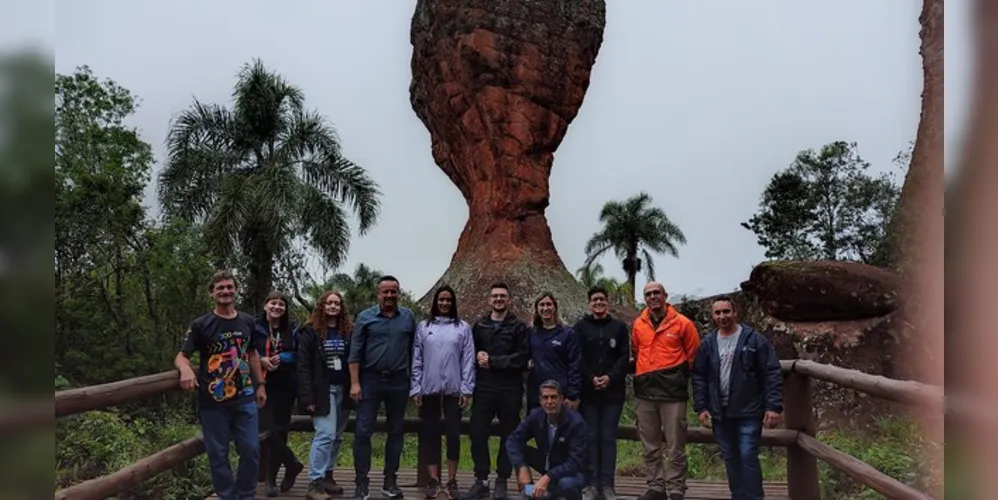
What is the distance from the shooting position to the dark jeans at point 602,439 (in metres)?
5.41

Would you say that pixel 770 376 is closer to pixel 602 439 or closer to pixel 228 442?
pixel 602 439

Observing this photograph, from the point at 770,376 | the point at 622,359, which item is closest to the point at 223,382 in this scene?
the point at 622,359

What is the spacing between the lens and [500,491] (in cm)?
545

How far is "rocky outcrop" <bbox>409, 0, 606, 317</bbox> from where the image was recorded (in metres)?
17.9

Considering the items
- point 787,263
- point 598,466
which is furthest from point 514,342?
point 787,263

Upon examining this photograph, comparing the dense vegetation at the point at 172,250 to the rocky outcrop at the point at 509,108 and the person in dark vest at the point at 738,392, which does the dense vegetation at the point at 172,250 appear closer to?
the person in dark vest at the point at 738,392

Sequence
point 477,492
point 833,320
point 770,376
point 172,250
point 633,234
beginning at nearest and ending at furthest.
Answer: point 770,376
point 477,492
point 833,320
point 172,250
point 633,234

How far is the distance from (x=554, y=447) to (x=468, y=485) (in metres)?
1.13

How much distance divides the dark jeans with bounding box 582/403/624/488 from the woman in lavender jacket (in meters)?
Answer: 0.90

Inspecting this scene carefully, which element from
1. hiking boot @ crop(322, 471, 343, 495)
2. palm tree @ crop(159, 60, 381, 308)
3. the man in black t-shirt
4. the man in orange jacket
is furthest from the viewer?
palm tree @ crop(159, 60, 381, 308)

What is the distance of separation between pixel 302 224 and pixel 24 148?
16.9m

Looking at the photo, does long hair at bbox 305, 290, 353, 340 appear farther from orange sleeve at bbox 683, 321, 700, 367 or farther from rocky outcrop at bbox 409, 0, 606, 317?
rocky outcrop at bbox 409, 0, 606, 317

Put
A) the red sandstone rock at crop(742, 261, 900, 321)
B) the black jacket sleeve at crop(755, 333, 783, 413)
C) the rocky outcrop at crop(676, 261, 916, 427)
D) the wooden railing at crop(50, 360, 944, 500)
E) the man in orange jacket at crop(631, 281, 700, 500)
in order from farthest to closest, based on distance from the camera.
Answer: the red sandstone rock at crop(742, 261, 900, 321), the rocky outcrop at crop(676, 261, 916, 427), the man in orange jacket at crop(631, 281, 700, 500), the black jacket sleeve at crop(755, 333, 783, 413), the wooden railing at crop(50, 360, 944, 500)

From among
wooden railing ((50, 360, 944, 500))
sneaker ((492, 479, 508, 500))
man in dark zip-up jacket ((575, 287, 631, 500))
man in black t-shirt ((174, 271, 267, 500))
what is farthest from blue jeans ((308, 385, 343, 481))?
man in dark zip-up jacket ((575, 287, 631, 500))
